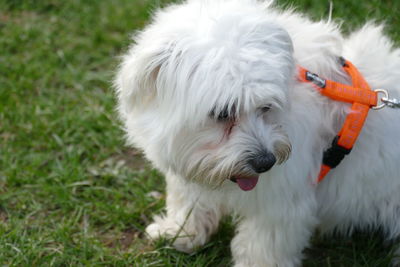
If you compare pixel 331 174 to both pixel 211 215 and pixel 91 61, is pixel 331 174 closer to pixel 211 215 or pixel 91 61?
pixel 211 215

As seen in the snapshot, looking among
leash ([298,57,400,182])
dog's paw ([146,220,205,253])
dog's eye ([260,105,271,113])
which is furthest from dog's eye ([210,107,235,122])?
dog's paw ([146,220,205,253])

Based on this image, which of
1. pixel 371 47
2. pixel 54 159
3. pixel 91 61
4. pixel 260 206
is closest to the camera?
pixel 260 206

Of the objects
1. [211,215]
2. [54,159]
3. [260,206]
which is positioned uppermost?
[260,206]

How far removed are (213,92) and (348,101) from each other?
0.75 meters

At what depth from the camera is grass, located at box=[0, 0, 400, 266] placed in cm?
303

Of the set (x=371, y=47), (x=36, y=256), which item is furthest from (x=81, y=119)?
(x=371, y=47)

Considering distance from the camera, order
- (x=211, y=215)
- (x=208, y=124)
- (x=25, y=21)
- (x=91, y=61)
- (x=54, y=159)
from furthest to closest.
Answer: (x=25, y=21)
(x=91, y=61)
(x=54, y=159)
(x=211, y=215)
(x=208, y=124)

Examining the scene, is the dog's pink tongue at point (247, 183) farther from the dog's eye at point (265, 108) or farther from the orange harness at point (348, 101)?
the orange harness at point (348, 101)

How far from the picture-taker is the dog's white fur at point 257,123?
2.11 metres

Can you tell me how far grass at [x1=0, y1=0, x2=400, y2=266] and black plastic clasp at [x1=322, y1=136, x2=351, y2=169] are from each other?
782 mm

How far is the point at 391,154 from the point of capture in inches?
100.0

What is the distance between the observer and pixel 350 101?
2.46 m

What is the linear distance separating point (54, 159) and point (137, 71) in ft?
5.36

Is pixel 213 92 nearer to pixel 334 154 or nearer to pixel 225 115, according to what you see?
pixel 225 115
